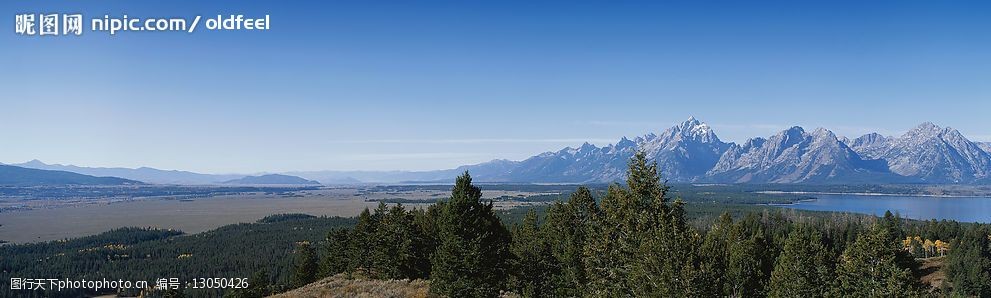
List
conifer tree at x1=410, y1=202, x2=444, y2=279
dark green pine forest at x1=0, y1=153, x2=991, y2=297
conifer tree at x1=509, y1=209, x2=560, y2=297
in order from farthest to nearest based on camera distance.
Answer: conifer tree at x1=410, y1=202, x2=444, y2=279 < conifer tree at x1=509, y1=209, x2=560, y2=297 < dark green pine forest at x1=0, y1=153, x2=991, y2=297

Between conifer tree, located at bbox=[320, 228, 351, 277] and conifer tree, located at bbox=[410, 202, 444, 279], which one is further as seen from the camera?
conifer tree, located at bbox=[320, 228, 351, 277]

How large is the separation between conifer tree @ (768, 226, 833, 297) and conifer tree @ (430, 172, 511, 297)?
1062 inches

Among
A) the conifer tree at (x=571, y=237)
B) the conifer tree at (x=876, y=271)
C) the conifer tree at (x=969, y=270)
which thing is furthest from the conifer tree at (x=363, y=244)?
the conifer tree at (x=969, y=270)

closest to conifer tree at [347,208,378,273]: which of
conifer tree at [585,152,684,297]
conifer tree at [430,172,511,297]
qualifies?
conifer tree at [430,172,511,297]

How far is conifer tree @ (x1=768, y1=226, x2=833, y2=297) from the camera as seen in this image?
54.8 meters

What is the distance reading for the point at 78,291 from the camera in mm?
163625

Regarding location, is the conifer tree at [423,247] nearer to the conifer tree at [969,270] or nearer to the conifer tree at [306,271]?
the conifer tree at [306,271]

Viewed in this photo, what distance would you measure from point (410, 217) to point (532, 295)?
748 inches

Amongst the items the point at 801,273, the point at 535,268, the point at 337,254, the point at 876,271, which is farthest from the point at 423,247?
the point at 876,271

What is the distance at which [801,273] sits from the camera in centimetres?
5534

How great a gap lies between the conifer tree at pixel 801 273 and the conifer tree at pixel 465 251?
88.5ft

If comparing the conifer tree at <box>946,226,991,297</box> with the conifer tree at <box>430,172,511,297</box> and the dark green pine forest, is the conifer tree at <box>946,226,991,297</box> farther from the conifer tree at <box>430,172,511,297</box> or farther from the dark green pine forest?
the conifer tree at <box>430,172,511,297</box>

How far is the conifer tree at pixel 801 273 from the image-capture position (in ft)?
180

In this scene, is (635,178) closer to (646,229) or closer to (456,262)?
(646,229)
